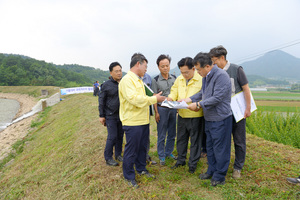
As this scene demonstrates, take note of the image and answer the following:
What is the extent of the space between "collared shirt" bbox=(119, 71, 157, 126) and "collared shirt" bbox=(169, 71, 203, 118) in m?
0.74

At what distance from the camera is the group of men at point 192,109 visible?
271cm

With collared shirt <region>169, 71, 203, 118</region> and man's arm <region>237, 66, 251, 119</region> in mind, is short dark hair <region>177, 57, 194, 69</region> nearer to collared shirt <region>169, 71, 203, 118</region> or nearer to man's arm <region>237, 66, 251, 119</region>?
collared shirt <region>169, 71, 203, 118</region>

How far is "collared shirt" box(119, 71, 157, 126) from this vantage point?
2.71 metres

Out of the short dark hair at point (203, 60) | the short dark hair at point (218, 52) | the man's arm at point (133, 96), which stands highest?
the short dark hair at point (218, 52)

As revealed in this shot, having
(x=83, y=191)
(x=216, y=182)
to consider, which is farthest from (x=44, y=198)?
(x=216, y=182)

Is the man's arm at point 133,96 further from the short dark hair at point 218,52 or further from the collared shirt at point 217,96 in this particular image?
the short dark hair at point 218,52

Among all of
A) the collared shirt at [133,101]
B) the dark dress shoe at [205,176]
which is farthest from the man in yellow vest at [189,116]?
the collared shirt at [133,101]

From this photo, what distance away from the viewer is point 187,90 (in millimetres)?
3336

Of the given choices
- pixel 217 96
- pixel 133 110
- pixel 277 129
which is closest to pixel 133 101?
pixel 133 110

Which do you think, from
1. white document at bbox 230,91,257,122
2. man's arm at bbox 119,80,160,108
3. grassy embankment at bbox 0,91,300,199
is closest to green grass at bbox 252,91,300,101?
grassy embankment at bbox 0,91,300,199

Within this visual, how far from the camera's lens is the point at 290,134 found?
17.5ft

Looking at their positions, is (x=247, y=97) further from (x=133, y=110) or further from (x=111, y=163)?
(x=111, y=163)

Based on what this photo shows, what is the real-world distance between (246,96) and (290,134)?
363 cm

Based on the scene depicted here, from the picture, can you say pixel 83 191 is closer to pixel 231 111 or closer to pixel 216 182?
pixel 216 182
